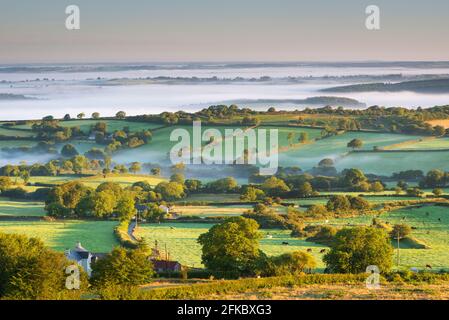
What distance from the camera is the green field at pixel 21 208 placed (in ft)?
119

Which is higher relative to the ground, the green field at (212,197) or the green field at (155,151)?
the green field at (155,151)

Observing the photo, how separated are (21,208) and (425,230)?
1864 cm

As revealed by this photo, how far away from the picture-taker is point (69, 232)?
31359 millimetres

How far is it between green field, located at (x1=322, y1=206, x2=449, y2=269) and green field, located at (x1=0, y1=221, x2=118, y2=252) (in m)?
9.35

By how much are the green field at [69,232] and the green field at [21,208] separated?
2341mm

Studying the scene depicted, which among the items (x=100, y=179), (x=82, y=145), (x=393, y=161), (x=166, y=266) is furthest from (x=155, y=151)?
(x=166, y=266)

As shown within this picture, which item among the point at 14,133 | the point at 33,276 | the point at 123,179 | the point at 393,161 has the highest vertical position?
the point at 14,133

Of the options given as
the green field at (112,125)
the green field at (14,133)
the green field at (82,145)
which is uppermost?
the green field at (112,125)

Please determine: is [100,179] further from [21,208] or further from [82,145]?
[82,145]

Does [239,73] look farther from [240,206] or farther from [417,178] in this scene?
[240,206]

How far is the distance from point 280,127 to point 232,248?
41.1 metres

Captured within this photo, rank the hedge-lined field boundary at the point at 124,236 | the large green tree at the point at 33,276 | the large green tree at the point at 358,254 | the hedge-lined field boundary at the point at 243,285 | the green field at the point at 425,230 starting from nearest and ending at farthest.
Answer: the hedge-lined field boundary at the point at 243,285, the large green tree at the point at 33,276, the large green tree at the point at 358,254, the green field at the point at 425,230, the hedge-lined field boundary at the point at 124,236

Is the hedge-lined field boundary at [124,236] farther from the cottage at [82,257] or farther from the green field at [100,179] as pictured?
the green field at [100,179]

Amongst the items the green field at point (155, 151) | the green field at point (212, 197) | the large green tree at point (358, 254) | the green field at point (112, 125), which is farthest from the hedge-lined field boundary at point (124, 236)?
the green field at point (112, 125)
